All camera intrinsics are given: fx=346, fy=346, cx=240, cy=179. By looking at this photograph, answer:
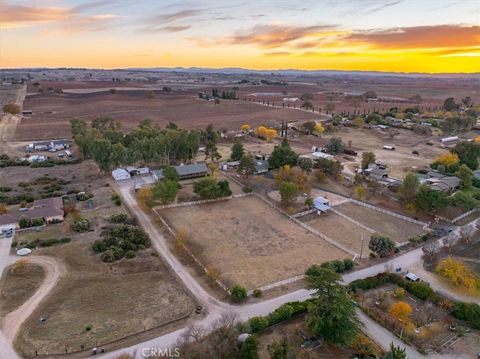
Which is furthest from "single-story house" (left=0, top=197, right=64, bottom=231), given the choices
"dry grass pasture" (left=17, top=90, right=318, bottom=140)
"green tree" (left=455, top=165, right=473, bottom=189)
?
"green tree" (left=455, top=165, right=473, bottom=189)

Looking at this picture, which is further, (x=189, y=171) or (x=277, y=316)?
(x=189, y=171)

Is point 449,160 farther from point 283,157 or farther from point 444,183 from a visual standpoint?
point 283,157

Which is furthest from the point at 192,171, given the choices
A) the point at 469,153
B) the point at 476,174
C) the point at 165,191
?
the point at 469,153

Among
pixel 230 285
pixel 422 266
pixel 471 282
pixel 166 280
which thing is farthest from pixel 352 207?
pixel 166 280

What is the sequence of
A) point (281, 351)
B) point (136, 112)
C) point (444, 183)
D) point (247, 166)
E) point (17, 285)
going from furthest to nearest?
point (136, 112) < point (247, 166) < point (444, 183) < point (17, 285) < point (281, 351)

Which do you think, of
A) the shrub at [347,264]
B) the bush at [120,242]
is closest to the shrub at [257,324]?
the shrub at [347,264]

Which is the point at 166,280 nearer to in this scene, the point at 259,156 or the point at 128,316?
the point at 128,316

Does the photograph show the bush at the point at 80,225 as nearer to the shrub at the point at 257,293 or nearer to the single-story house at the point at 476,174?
the shrub at the point at 257,293
